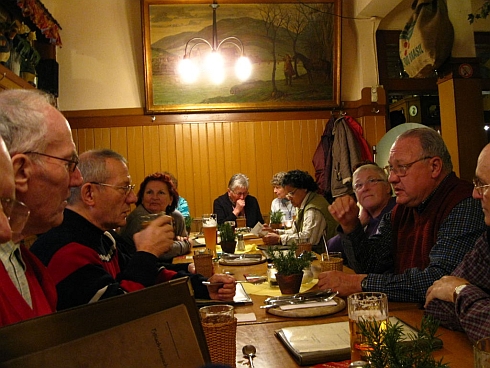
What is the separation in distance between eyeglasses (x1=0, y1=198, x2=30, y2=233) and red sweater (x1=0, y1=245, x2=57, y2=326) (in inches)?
6.6

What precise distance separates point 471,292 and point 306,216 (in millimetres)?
2592

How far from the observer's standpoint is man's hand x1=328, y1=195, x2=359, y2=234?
2357 millimetres

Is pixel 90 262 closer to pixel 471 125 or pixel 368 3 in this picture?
pixel 471 125

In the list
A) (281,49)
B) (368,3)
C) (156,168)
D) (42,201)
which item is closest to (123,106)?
(156,168)

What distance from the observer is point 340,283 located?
177 cm

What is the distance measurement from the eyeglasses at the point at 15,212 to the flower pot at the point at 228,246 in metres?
2.16

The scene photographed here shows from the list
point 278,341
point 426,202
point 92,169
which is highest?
point 92,169

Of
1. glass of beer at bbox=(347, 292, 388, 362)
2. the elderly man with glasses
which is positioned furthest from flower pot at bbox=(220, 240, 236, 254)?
glass of beer at bbox=(347, 292, 388, 362)

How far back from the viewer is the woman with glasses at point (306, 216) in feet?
12.4

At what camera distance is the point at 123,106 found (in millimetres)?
5719

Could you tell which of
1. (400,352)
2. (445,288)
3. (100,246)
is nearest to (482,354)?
(400,352)

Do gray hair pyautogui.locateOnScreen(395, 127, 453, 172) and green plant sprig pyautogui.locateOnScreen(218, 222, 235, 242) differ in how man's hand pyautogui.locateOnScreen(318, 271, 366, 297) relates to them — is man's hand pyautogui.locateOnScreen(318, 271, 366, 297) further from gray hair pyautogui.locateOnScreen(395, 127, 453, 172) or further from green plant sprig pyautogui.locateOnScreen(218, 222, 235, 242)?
green plant sprig pyautogui.locateOnScreen(218, 222, 235, 242)

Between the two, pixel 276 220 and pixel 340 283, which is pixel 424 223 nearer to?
pixel 340 283

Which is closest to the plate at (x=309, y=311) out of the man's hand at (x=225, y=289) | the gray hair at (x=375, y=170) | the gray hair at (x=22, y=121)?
the man's hand at (x=225, y=289)
